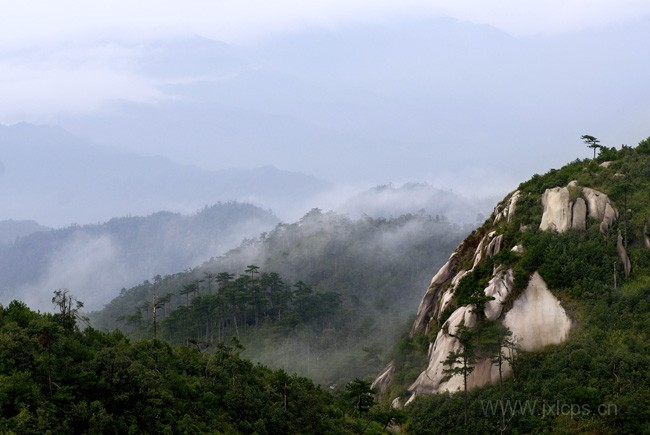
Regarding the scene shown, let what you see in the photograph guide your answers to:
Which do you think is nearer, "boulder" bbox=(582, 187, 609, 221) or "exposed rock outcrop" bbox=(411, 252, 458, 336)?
"boulder" bbox=(582, 187, 609, 221)

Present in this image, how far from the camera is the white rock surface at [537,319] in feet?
168

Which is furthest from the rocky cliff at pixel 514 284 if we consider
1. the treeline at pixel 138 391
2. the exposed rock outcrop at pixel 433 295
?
the treeline at pixel 138 391

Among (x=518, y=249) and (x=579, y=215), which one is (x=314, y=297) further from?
(x=579, y=215)

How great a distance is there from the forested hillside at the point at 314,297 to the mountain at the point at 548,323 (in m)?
26.6

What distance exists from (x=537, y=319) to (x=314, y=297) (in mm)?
58131

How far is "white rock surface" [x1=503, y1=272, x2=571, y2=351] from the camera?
2014 inches

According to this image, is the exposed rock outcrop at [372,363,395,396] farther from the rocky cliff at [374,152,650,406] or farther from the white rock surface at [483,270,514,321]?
the white rock surface at [483,270,514,321]

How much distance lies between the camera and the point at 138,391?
131 feet

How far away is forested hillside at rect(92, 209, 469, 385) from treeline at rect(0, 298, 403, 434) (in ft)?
108

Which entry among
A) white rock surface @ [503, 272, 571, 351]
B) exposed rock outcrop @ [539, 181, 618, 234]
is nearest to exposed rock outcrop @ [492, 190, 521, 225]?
exposed rock outcrop @ [539, 181, 618, 234]

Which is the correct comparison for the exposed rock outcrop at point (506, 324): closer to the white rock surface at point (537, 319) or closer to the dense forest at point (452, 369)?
the white rock surface at point (537, 319)

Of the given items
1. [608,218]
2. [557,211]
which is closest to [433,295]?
[557,211]

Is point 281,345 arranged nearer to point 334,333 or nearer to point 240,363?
point 334,333

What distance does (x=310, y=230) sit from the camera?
534 ft
